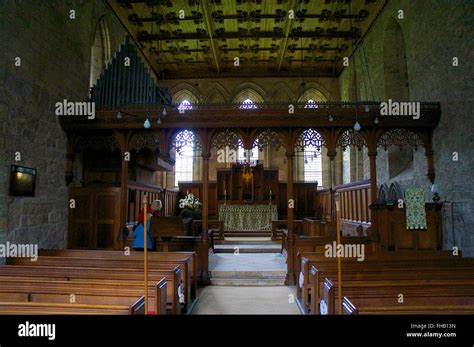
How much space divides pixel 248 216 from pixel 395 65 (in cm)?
635

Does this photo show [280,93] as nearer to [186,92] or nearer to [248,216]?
[186,92]

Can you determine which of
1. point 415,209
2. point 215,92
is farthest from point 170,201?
point 415,209

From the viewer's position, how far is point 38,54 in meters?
5.61

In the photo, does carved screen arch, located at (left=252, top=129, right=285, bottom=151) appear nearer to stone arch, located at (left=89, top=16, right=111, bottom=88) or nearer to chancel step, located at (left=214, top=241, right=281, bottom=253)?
chancel step, located at (left=214, top=241, right=281, bottom=253)

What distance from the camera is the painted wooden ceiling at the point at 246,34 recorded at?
983 cm

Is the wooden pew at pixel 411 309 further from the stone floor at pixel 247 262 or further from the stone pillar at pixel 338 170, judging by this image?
the stone pillar at pixel 338 170

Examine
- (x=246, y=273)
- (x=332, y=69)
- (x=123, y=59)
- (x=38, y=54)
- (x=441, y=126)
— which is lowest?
(x=246, y=273)

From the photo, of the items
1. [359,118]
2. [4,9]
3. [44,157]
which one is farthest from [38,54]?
[359,118]

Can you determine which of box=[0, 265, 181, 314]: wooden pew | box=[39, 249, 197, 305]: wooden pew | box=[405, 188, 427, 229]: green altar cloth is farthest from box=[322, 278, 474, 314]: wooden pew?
box=[405, 188, 427, 229]: green altar cloth

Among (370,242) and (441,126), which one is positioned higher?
(441,126)

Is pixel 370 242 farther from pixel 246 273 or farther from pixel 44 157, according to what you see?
pixel 44 157

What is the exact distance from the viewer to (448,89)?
6199 mm

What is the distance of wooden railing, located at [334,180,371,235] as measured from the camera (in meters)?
7.68
